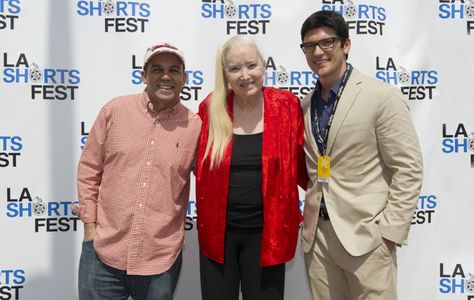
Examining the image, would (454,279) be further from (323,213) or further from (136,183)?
(136,183)

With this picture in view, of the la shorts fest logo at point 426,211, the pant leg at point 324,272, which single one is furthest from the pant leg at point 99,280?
the la shorts fest logo at point 426,211

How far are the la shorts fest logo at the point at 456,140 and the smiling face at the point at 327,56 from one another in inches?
60.4

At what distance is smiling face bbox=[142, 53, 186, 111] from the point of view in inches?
77.0

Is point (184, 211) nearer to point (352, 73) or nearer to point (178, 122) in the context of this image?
point (178, 122)

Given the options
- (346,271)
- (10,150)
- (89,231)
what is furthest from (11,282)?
(346,271)

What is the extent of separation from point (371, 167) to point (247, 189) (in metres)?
0.56

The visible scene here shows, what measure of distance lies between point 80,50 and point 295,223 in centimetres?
191

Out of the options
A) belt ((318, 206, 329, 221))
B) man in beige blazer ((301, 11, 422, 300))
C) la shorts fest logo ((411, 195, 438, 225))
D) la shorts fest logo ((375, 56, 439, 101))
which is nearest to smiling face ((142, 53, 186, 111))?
man in beige blazer ((301, 11, 422, 300))

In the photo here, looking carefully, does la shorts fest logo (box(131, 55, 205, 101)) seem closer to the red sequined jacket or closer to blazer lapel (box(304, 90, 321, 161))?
the red sequined jacket

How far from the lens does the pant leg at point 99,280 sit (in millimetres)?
1933

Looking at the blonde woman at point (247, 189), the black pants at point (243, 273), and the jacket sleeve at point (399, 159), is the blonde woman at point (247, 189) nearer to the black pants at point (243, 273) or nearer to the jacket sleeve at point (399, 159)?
the black pants at point (243, 273)

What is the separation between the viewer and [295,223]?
1988 mm

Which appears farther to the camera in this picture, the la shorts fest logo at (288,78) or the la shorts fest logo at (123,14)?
the la shorts fest logo at (288,78)

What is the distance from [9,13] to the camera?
9.21ft
